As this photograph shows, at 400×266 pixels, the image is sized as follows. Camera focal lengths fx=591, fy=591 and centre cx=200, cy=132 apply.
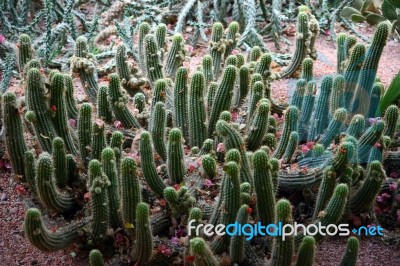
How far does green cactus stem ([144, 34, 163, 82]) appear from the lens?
3.74m

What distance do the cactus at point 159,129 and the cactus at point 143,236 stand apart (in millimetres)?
725

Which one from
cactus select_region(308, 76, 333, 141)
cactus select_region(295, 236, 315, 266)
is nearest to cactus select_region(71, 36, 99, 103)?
cactus select_region(308, 76, 333, 141)

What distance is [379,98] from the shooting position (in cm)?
348

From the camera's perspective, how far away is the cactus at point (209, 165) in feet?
9.41

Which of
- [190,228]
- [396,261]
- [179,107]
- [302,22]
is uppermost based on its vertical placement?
[302,22]

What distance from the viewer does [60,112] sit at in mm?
3068

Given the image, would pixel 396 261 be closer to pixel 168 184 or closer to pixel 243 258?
pixel 243 258

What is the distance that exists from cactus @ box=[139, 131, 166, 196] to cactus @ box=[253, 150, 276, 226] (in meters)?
0.55

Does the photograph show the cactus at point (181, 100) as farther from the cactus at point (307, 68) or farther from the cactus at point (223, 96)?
the cactus at point (307, 68)

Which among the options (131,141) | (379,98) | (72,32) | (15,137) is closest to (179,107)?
(131,141)

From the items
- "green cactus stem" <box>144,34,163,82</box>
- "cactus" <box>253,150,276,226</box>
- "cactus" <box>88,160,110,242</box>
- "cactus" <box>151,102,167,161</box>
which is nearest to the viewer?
"cactus" <box>253,150,276,226</box>

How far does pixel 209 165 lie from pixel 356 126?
84 cm

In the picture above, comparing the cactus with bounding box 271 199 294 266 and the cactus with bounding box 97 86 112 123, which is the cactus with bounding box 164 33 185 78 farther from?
the cactus with bounding box 271 199 294 266

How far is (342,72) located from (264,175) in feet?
4.84
